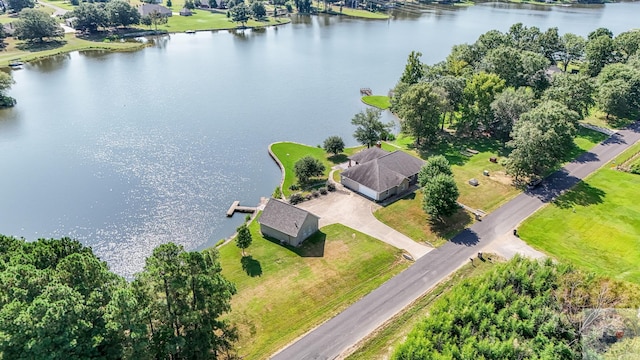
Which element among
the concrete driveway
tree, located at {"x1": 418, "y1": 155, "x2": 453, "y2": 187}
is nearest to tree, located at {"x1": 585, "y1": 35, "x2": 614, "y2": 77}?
tree, located at {"x1": 418, "y1": 155, "x2": 453, "y2": 187}

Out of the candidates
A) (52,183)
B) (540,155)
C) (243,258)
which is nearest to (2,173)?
(52,183)

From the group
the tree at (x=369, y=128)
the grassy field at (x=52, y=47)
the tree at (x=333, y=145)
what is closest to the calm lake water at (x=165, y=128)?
the grassy field at (x=52, y=47)

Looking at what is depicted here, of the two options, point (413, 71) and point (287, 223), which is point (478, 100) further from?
point (287, 223)

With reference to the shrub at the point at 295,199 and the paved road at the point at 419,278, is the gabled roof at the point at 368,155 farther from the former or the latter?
the paved road at the point at 419,278

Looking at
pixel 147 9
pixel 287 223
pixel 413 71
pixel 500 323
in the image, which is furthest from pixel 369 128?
pixel 147 9

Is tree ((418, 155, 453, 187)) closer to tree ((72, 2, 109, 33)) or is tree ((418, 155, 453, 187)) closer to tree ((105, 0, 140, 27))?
tree ((105, 0, 140, 27))
